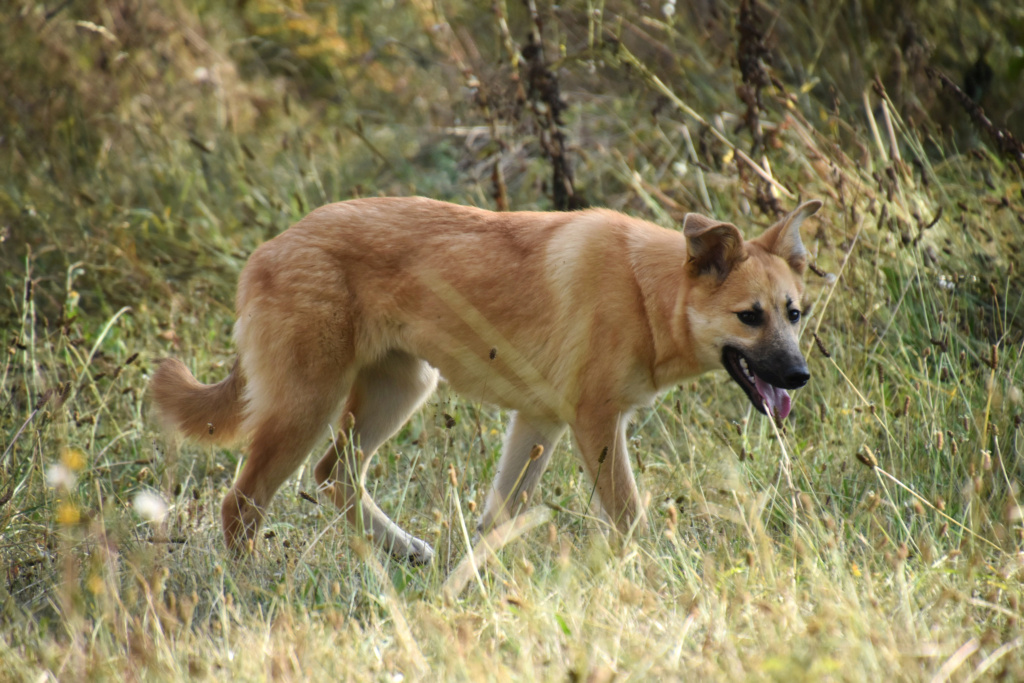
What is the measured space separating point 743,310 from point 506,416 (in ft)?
6.42

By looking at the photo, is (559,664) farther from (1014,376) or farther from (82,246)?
(82,246)

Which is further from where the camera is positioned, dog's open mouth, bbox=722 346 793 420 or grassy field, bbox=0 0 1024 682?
dog's open mouth, bbox=722 346 793 420

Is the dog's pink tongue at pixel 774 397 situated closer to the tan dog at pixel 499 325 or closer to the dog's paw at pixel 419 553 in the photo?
the tan dog at pixel 499 325

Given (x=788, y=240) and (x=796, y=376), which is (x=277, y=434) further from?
(x=788, y=240)

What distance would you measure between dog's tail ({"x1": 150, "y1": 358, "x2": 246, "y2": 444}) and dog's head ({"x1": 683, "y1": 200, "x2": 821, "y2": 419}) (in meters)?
2.01

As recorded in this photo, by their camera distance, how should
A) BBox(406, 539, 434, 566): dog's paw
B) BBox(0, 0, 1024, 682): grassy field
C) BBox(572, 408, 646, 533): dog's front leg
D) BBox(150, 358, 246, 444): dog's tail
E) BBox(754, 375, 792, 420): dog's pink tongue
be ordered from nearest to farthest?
1. BBox(0, 0, 1024, 682): grassy field
2. BBox(754, 375, 792, 420): dog's pink tongue
3. BBox(572, 408, 646, 533): dog's front leg
4. BBox(406, 539, 434, 566): dog's paw
5. BBox(150, 358, 246, 444): dog's tail

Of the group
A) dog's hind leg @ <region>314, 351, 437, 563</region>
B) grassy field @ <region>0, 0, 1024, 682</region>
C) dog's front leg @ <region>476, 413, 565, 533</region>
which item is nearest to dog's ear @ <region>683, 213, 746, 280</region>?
grassy field @ <region>0, 0, 1024, 682</region>

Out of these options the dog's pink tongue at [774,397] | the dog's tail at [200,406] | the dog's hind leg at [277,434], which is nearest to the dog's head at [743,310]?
the dog's pink tongue at [774,397]

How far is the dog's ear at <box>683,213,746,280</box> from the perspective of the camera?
11.6ft

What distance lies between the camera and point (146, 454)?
4828 mm

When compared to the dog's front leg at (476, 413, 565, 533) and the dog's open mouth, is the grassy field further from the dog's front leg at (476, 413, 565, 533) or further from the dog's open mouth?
the dog's open mouth

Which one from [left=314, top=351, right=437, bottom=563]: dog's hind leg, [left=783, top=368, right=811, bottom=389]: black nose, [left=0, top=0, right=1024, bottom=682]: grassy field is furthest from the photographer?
[left=314, top=351, right=437, bottom=563]: dog's hind leg

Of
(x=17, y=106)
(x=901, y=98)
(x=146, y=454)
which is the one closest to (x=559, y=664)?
(x=146, y=454)

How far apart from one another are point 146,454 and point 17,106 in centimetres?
353
